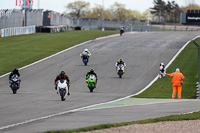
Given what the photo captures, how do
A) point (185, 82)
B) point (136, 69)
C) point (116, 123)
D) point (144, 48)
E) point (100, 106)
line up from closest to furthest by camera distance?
point (116, 123)
point (100, 106)
point (185, 82)
point (136, 69)
point (144, 48)

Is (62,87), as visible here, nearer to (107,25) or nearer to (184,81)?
(184,81)

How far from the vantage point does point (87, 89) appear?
28375 millimetres

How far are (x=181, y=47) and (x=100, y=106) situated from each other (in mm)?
34571

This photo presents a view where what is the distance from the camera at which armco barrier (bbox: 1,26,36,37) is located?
6322 centimetres

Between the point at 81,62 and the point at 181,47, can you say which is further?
the point at 181,47

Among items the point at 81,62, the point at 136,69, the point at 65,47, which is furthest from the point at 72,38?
the point at 136,69

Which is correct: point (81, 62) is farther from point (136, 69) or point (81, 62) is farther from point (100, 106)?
point (100, 106)

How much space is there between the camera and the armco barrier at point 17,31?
6322cm

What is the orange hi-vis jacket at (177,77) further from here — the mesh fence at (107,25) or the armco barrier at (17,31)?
the mesh fence at (107,25)

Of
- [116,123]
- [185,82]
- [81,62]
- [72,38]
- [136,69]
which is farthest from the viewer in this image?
[72,38]

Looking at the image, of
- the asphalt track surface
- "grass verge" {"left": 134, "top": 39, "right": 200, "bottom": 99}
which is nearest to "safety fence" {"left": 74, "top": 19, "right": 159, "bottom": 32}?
the asphalt track surface

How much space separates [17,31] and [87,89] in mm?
42226

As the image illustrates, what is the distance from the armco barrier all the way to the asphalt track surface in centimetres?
1297

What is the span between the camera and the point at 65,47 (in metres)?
51.0
